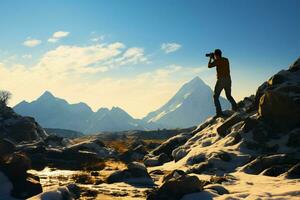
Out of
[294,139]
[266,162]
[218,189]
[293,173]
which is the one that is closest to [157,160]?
[294,139]

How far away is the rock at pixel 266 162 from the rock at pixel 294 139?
6.43 feet

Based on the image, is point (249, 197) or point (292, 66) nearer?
point (249, 197)

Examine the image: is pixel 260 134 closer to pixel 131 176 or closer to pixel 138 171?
pixel 138 171

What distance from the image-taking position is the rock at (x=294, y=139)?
73.0 ft

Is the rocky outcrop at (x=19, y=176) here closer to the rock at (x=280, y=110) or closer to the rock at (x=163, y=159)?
the rock at (x=163, y=159)

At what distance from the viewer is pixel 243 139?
24344 mm

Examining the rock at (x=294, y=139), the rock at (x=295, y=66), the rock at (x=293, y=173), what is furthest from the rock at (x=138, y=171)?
the rock at (x=295, y=66)

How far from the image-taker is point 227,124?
2748 centimetres

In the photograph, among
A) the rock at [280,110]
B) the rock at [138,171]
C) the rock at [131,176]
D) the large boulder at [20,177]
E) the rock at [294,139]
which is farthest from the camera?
the rock at [280,110]

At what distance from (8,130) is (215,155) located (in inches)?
1671

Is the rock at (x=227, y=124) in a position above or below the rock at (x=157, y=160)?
above

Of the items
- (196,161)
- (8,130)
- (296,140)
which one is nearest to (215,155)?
(196,161)

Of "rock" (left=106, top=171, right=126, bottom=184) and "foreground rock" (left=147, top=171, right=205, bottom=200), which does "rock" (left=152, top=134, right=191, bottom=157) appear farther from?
"foreground rock" (left=147, top=171, right=205, bottom=200)

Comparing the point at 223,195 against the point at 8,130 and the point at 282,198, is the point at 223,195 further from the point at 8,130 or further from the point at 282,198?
the point at 8,130
